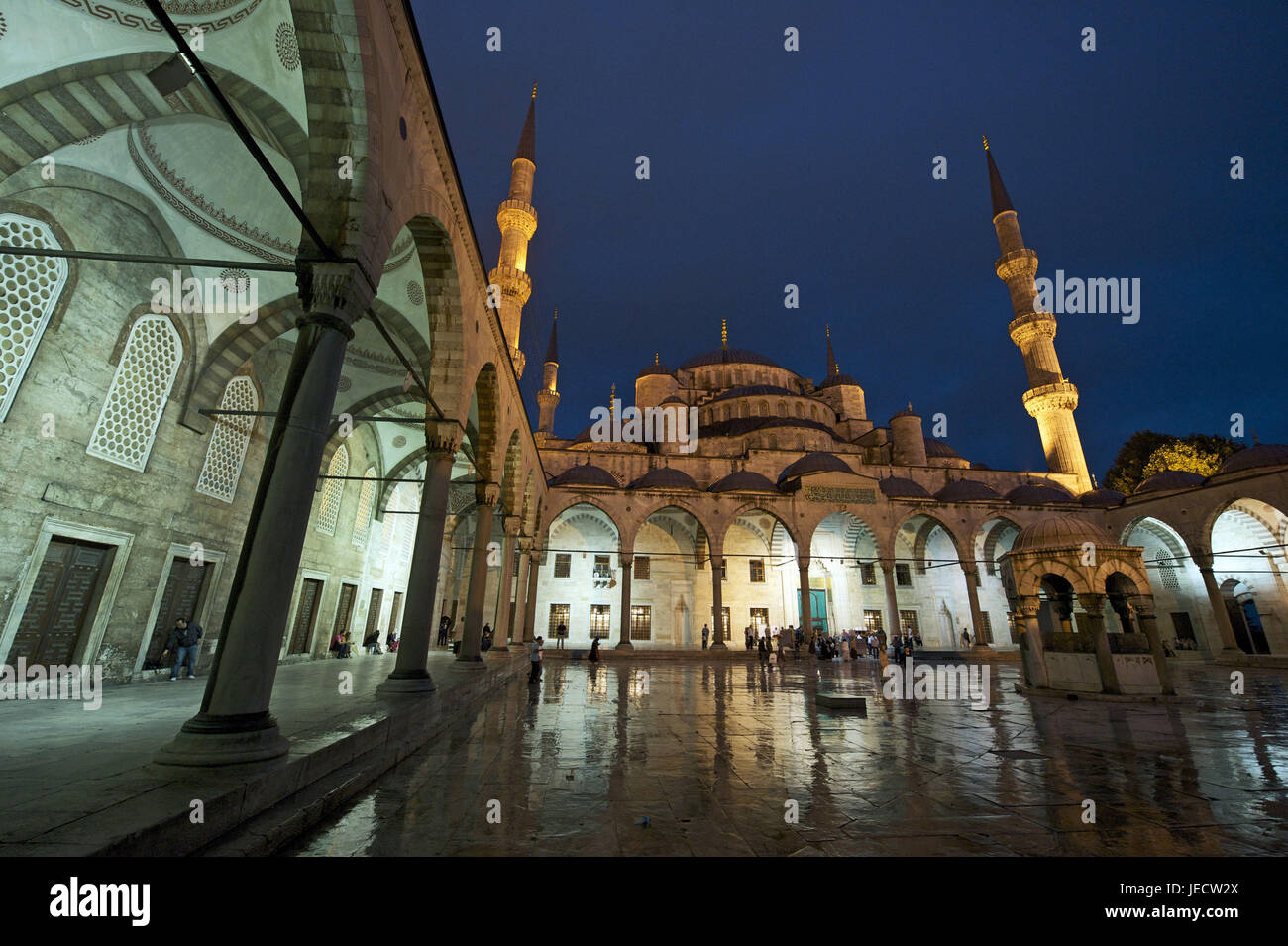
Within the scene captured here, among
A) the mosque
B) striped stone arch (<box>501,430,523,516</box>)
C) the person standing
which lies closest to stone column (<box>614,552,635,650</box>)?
the mosque

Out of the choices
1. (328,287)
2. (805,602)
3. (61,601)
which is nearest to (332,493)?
(61,601)

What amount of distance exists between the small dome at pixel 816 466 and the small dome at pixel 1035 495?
7.97 meters

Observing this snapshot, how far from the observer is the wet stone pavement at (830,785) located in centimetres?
287

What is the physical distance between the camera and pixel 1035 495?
76.9 ft

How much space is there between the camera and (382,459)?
50.9 feet

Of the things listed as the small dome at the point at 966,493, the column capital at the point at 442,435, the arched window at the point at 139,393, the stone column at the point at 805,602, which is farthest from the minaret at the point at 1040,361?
the arched window at the point at 139,393

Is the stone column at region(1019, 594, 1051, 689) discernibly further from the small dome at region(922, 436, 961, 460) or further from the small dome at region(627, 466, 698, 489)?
the small dome at region(922, 436, 961, 460)

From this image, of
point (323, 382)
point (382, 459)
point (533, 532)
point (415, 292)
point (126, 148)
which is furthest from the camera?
point (533, 532)

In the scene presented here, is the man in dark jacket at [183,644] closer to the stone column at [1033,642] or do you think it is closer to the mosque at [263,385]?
the mosque at [263,385]

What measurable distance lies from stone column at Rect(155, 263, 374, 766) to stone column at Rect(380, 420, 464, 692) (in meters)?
2.90

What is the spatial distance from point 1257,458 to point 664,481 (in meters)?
21.3
